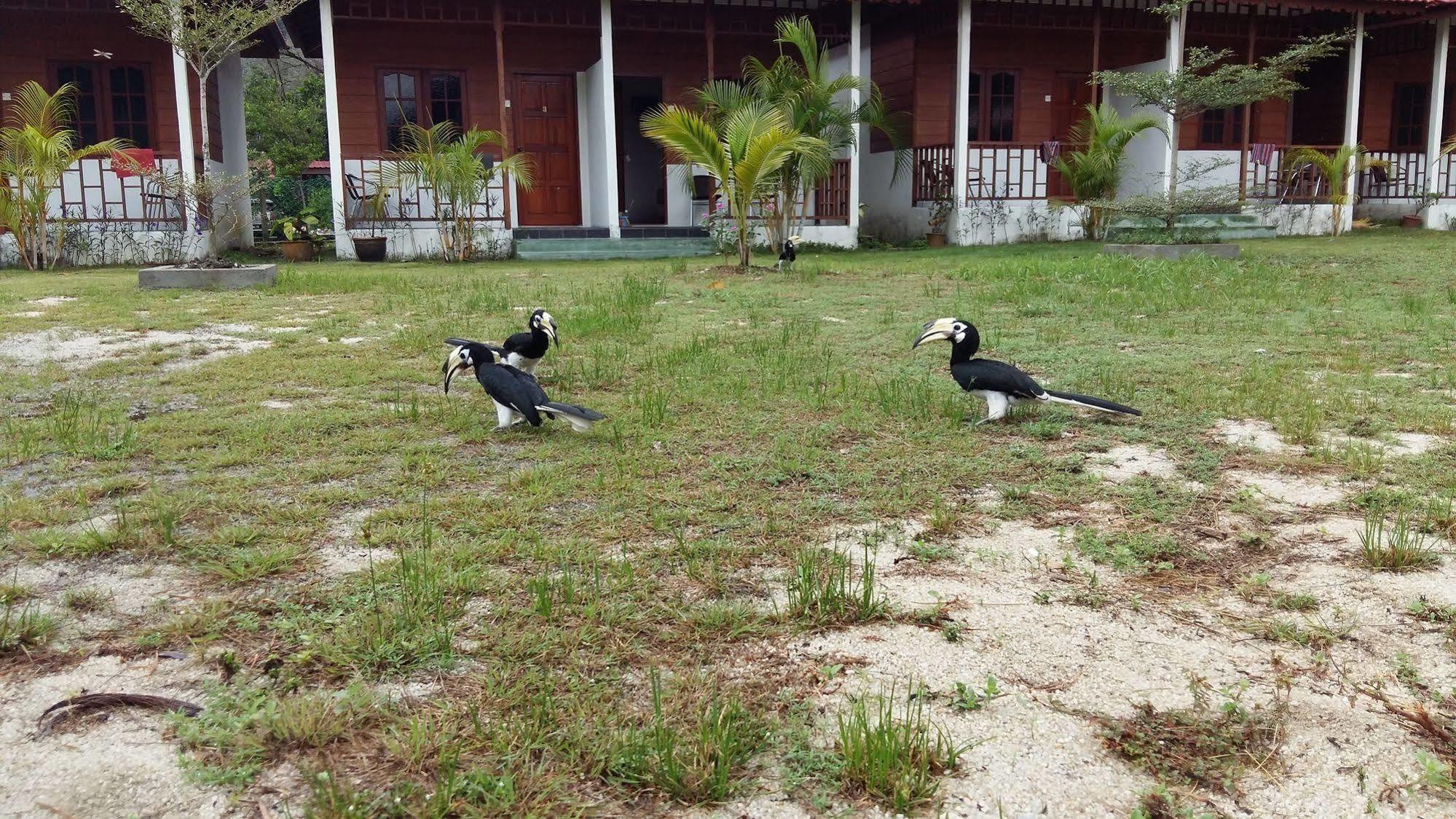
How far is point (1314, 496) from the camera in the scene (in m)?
3.36

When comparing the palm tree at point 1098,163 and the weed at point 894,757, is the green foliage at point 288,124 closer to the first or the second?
the palm tree at point 1098,163

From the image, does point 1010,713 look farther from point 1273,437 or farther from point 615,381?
point 615,381

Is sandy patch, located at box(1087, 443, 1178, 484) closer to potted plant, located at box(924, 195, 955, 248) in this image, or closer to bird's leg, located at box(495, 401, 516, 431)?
bird's leg, located at box(495, 401, 516, 431)

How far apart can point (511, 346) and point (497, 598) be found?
2481mm

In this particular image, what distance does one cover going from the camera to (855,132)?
14.7 m

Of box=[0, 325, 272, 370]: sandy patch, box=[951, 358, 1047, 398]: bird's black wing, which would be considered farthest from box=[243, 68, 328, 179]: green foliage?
box=[951, 358, 1047, 398]: bird's black wing

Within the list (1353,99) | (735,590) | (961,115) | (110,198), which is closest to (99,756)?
(735,590)

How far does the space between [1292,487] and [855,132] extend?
11962 millimetres

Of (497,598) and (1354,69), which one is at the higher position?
(1354,69)

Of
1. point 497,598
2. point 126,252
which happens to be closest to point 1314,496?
point 497,598

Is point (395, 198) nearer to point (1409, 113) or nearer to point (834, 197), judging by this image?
point (834, 197)

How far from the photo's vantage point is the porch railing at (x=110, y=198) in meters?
13.7

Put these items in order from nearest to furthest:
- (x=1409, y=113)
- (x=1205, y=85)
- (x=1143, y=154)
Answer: (x=1205, y=85) < (x=1143, y=154) < (x=1409, y=113)

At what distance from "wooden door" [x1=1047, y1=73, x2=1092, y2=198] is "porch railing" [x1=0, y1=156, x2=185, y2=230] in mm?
13192
